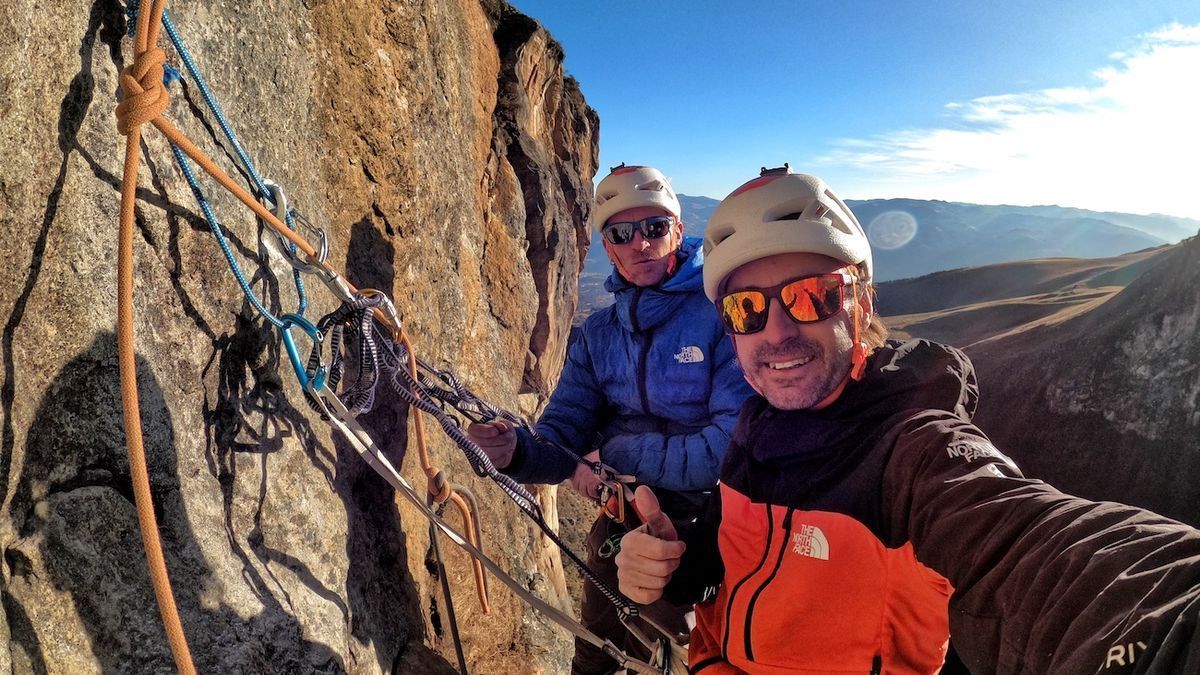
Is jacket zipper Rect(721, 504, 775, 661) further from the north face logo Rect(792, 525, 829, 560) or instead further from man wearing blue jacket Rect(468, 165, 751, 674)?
man wearing blue jacket Rect(468, 165, 751, 674)

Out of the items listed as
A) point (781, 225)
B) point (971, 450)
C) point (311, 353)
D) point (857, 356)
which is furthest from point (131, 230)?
point (971, 450)

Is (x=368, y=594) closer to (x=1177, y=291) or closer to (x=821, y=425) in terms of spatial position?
(x=821, y=425)

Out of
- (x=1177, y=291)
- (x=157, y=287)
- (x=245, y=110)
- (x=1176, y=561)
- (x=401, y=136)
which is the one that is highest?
(x=401, y=136)

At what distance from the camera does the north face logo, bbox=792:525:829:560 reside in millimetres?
1850

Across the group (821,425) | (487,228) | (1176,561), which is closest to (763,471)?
(821,425)

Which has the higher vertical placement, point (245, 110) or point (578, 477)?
point (245, 110)

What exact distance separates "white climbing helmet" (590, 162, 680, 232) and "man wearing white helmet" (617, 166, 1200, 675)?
1.46 metres

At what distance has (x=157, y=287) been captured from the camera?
7.00 ft

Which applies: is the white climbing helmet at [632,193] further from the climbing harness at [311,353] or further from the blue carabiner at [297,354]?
the blue carabiner at [297,354]

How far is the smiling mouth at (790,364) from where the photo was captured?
82.7 inches

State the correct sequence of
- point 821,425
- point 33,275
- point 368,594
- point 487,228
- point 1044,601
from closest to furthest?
point 1044,601
point 33,275
point 821,425
point 368,594
point 487,228

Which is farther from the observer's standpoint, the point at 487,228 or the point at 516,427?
the point at 487,228

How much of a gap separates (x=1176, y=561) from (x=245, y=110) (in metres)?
3.40

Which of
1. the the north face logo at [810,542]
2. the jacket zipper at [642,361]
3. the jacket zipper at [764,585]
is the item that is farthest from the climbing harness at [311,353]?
the the north face logo at [810,542]
